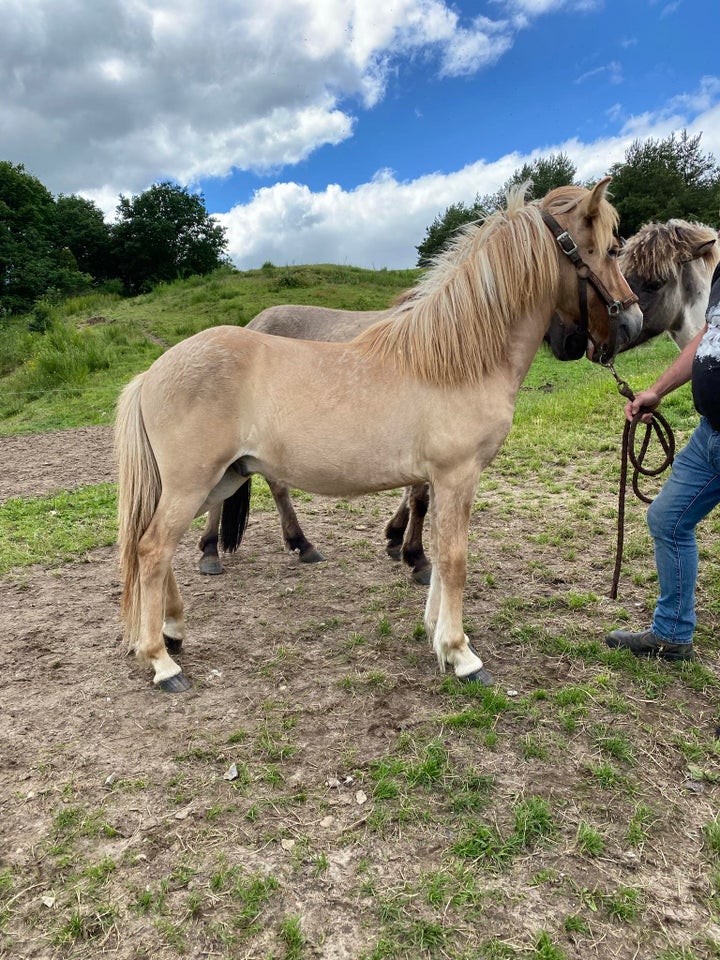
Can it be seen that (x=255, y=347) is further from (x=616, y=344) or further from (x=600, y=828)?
(x=600, y=828)

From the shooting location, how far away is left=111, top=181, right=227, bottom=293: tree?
40.3 metres

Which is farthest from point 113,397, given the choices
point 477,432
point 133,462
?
point 477,432

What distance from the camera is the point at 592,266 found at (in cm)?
275

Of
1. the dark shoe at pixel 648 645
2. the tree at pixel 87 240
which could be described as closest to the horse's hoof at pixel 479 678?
the dark shoe at pixel 648 645

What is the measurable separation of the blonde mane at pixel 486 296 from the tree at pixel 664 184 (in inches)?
1364

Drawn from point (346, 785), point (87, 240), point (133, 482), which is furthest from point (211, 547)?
point (87, 240)

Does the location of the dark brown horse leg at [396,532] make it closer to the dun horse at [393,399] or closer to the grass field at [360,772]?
the grass field at [360,772]

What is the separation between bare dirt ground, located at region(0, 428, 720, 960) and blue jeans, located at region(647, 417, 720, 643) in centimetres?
28

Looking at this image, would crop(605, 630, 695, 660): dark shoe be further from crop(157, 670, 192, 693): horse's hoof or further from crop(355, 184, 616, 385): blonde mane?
crop(157, 670, 192, 693): horse's hoof

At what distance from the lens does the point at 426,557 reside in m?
4.30

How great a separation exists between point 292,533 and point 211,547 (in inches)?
26.1

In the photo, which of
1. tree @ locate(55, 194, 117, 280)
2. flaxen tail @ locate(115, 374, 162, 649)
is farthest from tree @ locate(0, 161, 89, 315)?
flaxen tail @ locate(115, 374, 162, 649)

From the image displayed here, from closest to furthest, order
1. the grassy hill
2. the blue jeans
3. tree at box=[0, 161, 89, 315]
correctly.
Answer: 1. the blue jeans
2. the grassy hill
3. tree at box=[0, 161, 89, 315]

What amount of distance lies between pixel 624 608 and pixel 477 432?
69.3 inches
